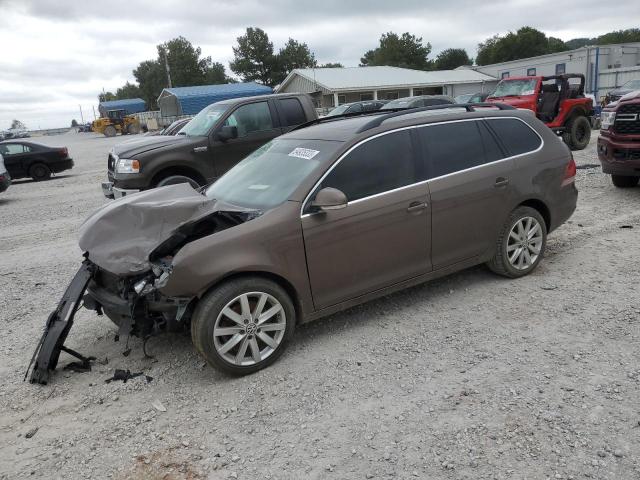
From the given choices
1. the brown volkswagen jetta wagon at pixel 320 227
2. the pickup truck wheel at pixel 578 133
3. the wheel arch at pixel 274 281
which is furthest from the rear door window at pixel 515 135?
the pickup truck wheel at pixel 578 133

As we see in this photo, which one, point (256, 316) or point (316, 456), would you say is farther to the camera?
point (256, 316)

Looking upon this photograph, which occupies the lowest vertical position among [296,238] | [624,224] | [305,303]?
[624,224]

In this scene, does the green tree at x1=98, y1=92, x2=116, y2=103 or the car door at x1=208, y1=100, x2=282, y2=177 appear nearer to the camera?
the car door at x1=208, y1=100, x2=282, y2=177

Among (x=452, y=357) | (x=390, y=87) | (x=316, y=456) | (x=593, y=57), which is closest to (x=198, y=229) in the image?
(x=316, y=456)

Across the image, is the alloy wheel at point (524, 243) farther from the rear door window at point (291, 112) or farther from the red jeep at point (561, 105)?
the red jeep at point (561, 105)

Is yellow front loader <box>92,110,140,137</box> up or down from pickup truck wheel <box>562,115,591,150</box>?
up

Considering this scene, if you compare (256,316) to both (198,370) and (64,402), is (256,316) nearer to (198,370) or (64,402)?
(198,370)

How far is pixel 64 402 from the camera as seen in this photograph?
3.54 m

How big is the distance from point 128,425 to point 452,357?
7.46 feet

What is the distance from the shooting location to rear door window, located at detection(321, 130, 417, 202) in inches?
157

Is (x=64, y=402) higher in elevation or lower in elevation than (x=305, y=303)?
lower

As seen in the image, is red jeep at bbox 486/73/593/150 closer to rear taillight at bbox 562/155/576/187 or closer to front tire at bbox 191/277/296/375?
rear taillight at bbox 562/155/576/187

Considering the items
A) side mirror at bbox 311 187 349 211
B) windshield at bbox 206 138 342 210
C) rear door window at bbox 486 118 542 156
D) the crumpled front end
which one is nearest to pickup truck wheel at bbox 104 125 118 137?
windshield at bbox 206 138 342 210

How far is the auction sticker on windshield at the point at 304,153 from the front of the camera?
4176mm
